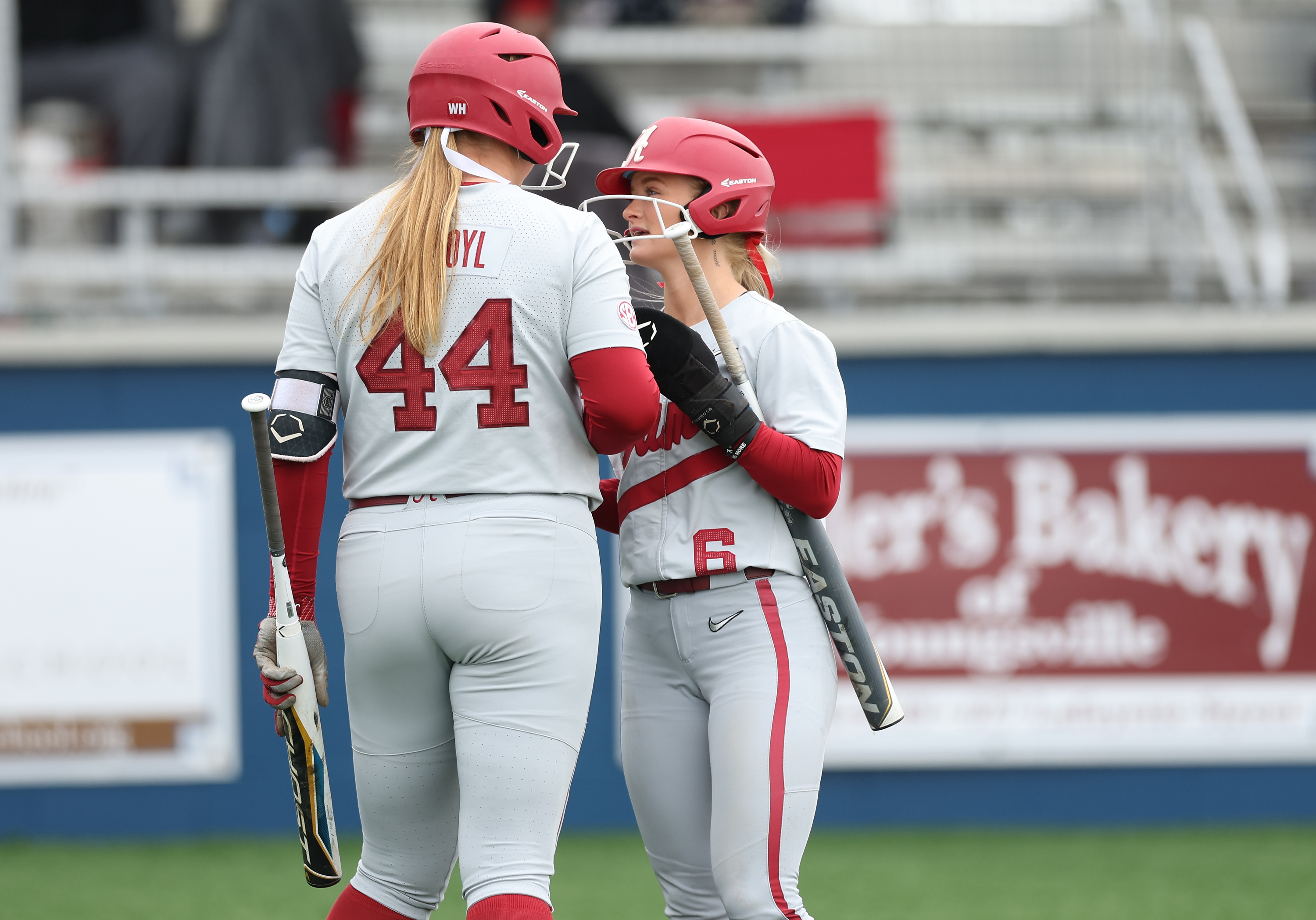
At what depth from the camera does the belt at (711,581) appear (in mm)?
2666

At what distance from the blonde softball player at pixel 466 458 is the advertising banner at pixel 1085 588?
3.21 metres

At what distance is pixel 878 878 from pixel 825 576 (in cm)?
254

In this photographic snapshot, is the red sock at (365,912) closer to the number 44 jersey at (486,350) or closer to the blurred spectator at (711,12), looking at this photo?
the number 44 jersey at (486,350)

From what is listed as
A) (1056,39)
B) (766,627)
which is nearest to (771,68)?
(1056,39)

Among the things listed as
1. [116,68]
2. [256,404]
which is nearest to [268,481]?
[256,404]

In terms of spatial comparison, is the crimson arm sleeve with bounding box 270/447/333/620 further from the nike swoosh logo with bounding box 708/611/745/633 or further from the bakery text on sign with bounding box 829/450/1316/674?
the bakery text on sign with bounding box 829/450/1316/674

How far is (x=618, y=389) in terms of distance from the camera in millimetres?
2354

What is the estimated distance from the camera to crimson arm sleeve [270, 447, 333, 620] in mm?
2482

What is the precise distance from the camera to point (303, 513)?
250cm

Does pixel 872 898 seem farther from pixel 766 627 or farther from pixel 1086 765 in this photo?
pixel 766 627

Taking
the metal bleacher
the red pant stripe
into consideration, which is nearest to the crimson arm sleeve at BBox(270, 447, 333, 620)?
the red pant stripe

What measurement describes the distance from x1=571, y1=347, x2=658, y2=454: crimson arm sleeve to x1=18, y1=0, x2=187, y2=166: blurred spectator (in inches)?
188

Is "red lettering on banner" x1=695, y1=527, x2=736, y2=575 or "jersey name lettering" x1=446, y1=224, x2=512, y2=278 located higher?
"jersey name lettering" x1=446, y1=224, x2=512, y2=278

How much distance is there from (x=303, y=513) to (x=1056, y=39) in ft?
17.1
